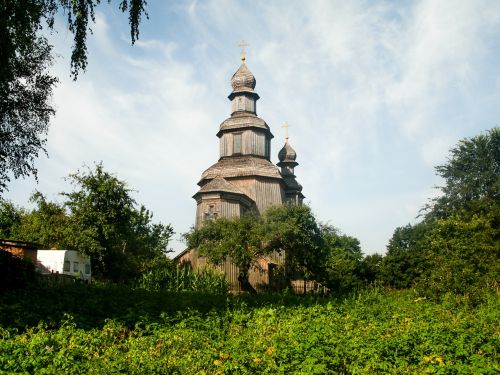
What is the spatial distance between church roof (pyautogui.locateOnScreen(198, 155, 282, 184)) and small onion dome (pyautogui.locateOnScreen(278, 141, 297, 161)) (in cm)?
1112

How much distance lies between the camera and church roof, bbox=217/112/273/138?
43438 millimetres

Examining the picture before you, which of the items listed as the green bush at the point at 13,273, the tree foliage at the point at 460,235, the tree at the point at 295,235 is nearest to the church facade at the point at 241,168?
the tree at the point at 295,235

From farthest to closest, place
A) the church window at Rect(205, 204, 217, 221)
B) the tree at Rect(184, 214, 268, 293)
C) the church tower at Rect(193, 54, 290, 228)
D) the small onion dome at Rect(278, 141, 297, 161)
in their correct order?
the small onion dome at Rect(278, 141, 297, 161) → the church tower at Rect(193, 54, 290, 228) → the church window at Rect(205, 204, 217, 221) → the tree at Rect(184, 214, 268, 293)

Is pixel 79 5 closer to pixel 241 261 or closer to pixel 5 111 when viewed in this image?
pixel 5 111

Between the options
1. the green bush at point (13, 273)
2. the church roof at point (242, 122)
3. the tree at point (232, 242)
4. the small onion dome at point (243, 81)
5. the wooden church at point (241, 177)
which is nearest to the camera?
the green bush at point (13, 273)

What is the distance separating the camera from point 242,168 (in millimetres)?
41375

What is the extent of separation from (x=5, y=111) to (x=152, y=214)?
2654cm

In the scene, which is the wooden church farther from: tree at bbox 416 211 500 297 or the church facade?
tree at bbox 416 211 500 297

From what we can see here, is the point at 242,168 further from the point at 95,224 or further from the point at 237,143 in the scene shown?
the point at 95,224

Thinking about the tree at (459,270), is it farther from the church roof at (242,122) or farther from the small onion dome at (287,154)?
the small onion dome at (287,154)

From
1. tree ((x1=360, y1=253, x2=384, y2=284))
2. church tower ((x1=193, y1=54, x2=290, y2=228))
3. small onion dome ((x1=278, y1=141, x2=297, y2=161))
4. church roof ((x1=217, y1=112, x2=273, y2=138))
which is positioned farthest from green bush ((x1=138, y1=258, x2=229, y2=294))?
small onion dome ((x1=278, y1=141, x2=297, y2=161))

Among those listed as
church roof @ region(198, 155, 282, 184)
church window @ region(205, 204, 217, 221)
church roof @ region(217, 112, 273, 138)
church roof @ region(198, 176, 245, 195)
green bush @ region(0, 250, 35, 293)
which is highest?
church roof @ region(217, 112, 273, 138)

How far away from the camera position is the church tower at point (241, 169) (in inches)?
1475

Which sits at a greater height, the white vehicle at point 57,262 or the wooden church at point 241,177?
the wooden church at point 241,177
